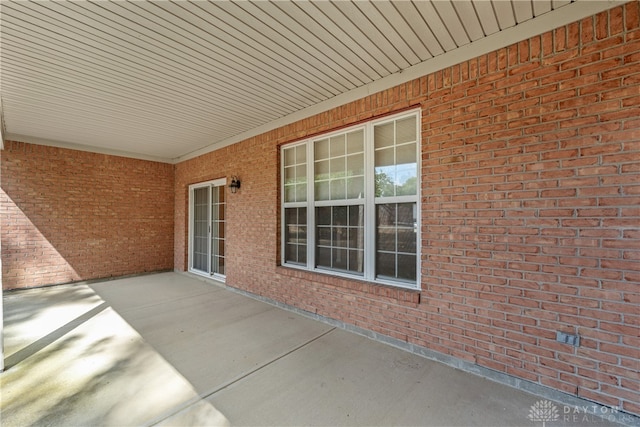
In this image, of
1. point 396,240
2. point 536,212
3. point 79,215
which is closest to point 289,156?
point 396,240

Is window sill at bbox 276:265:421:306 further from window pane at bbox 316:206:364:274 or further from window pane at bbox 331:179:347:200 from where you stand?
window pane at bbox 331:179:347:200

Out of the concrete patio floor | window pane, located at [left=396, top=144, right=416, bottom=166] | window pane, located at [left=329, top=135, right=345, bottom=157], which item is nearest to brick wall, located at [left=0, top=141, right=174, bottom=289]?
A: the concrete patio floor

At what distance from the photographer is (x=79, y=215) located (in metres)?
6.09

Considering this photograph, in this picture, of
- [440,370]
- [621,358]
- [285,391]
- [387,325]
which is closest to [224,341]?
[285,391]

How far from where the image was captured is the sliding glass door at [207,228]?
622 cm

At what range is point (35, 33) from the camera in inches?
96.0

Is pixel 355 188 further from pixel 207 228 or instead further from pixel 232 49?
pixel 207 228

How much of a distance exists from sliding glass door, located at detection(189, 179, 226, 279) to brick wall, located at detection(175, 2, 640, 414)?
4110mm

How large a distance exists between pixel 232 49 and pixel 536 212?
3.15 metres

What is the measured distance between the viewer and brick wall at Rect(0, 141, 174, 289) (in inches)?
213

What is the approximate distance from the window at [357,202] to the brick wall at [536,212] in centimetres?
24

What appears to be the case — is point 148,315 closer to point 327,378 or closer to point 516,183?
point 327,378

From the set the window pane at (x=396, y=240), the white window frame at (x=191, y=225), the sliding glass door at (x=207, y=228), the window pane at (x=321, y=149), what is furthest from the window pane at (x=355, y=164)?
the sliding glass door at (x=207, y=228)

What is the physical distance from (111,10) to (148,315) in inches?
147
